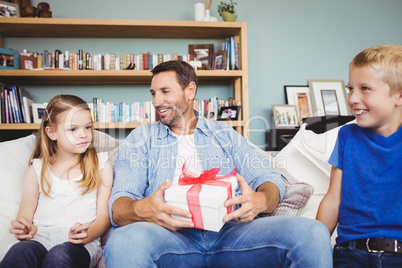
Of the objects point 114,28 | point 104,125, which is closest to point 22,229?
point 104,125

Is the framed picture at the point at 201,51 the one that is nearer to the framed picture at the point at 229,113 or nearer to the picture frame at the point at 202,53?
the picture frame at the point at 202,53

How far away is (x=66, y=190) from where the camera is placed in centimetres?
122

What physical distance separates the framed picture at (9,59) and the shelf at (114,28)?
0.23m

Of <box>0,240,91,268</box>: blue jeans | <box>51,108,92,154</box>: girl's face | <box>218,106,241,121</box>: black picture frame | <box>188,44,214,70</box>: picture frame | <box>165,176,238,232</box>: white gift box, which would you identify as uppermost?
<box>188,44,214,70</box>: picture frame

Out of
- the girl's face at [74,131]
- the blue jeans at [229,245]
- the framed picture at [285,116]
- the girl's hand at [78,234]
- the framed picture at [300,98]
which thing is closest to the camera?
the blue jeans at [229,245]

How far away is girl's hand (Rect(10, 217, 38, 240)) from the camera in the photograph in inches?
41.6

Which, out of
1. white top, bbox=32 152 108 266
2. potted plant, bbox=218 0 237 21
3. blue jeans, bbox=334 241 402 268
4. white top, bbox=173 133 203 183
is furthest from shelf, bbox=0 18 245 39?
blue jeans, bbox=334 241 402 268

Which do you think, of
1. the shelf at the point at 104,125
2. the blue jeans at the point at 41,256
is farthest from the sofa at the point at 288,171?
the shelf at the point at 104,125

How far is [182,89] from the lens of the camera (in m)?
1.58

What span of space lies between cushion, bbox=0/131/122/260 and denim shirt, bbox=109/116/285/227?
0.62 ft

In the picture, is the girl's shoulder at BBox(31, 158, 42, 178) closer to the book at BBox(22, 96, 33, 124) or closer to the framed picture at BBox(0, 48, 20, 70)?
the book at BBox(22, 96, 33, 124)

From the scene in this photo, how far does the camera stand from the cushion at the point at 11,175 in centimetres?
107

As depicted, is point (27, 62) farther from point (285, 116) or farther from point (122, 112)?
point (285, 116)

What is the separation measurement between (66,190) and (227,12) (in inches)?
84.6
